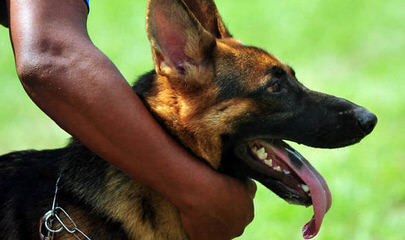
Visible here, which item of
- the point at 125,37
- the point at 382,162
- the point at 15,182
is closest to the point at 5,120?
the point at 125,37

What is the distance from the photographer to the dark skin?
9.45 ft

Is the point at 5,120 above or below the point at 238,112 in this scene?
below

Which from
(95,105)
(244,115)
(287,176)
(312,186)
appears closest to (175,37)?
(244,115)

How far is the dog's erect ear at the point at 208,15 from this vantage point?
395cm

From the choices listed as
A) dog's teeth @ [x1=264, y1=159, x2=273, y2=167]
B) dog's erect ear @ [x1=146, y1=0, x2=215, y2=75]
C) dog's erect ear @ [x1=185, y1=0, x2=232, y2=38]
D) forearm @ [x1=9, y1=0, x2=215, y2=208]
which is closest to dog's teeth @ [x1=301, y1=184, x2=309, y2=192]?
dog's teeth @ [x1=264, y1=159, x2=273, y2=167]

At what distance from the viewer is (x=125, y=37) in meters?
12.2

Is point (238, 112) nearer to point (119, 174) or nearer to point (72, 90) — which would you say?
point (119, 174)

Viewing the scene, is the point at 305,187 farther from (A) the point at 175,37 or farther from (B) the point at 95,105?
(B) the point at 95,105

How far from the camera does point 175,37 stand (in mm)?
3391

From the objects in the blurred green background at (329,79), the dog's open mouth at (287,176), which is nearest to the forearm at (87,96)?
the dog's open mouth at (287,176)

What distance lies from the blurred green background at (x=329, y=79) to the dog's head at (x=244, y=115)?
229 centimetres

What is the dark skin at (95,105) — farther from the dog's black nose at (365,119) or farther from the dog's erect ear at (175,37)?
the dog's black nose at (365,119)

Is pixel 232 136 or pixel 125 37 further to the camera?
pixel 125 37

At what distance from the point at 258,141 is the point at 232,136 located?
16cm
